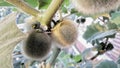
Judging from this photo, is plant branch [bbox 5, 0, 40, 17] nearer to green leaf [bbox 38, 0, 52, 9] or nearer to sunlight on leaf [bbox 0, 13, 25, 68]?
sunlight on leaf [bbox 0, 13, 25, 68]

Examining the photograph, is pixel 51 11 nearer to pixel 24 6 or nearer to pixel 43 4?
pixel 24 6

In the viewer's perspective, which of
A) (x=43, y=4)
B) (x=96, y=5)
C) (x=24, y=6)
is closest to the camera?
(x=96, y=5)

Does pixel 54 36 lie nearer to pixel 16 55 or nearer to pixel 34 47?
pixel 34 47

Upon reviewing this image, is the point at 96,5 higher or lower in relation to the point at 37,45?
higher

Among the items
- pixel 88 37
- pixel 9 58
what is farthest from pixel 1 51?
pixel 88 37

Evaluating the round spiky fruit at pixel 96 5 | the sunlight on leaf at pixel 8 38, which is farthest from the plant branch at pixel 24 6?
the round spiky fruit at pixel 96 5

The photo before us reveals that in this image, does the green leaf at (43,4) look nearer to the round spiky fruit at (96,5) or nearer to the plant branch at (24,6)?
the plant branch at (24,6)

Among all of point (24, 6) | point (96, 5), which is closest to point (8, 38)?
point (24, 6)
